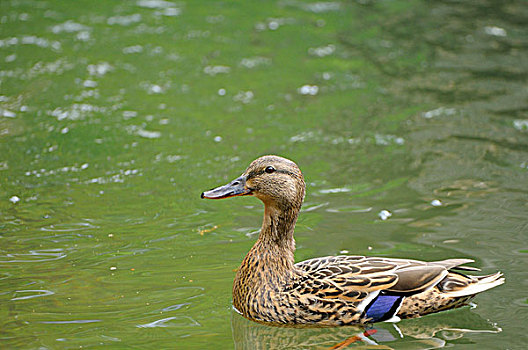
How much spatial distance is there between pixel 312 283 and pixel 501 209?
321 centimetres

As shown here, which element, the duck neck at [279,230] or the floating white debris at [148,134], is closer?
the duck neck at [279,230]

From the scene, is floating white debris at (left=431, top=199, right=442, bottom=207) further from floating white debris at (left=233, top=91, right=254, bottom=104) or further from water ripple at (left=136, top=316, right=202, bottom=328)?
floating white debris at (left=233, top=91, right=254, bottom=104)

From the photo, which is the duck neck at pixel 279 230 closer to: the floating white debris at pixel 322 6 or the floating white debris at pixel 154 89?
the floating white debris at pixel 154 89

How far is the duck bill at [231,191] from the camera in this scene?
21.6 ft

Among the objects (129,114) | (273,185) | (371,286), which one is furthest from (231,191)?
(129,114)

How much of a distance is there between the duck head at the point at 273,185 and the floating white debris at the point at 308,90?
20.0ft

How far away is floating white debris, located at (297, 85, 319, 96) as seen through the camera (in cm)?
1257

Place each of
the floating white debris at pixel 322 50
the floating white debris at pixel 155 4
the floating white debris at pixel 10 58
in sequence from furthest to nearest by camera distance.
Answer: the floating white debris at pixel 155 4, the floating white debris at pixel 322 50, the floating white debris at pixel 10 58

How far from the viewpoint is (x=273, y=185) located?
6.55m

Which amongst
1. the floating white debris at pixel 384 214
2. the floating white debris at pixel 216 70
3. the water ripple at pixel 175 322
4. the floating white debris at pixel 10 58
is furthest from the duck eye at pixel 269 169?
the floating white debris at pixel 10 58

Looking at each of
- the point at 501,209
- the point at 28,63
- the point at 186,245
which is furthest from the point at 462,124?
the point at 28,63

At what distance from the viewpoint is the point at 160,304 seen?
666 centimetres

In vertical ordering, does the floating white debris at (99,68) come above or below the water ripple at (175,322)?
below

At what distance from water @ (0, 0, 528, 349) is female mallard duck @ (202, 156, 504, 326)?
17cm
